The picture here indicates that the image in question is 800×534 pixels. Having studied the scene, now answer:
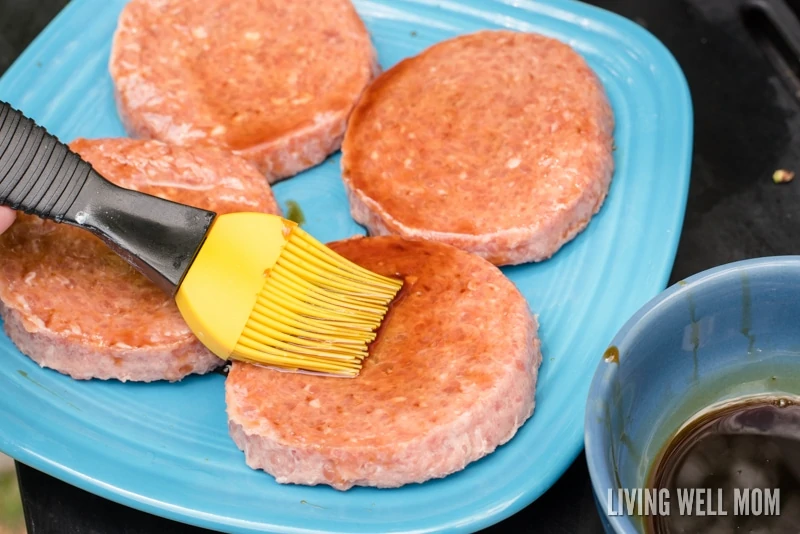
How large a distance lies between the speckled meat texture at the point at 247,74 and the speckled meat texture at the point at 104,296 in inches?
5.8

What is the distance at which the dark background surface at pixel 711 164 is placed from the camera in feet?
5.79

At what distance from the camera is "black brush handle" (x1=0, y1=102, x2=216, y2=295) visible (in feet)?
Result: 5.31

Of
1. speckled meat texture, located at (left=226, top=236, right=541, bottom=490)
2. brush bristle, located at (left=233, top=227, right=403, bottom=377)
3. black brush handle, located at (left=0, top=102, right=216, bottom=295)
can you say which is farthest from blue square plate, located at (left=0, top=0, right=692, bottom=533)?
black brush handle, located at (left=0, top=102, right=216, bottom=295)

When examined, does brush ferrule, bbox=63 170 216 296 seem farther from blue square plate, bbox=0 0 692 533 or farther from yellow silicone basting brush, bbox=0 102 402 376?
blue square plate, bbox=0 0 692 533

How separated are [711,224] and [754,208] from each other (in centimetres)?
12

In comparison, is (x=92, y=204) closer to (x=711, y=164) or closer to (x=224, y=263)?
(x=224, y=263)

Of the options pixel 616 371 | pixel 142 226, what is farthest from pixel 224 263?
pixel 616 371

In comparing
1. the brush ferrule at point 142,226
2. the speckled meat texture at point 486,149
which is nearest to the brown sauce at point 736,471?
the speckled meat texture at point 486,149

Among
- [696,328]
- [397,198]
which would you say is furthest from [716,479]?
[397,198]

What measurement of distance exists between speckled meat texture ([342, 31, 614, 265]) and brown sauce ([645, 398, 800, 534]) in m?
0.60

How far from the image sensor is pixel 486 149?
6.69 ft

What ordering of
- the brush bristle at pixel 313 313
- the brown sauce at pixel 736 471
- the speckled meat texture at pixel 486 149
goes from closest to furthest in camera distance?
1. the brown sauce at pixel 736 471
2. the brush bristle at pixel 313 313
3. the speckled meat texture at pixel 486 149

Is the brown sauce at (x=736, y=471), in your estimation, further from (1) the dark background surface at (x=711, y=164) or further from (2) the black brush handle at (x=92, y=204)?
(2) the black brush handle at (x=92, y=204)

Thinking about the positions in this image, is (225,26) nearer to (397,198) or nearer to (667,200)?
(397,198)
